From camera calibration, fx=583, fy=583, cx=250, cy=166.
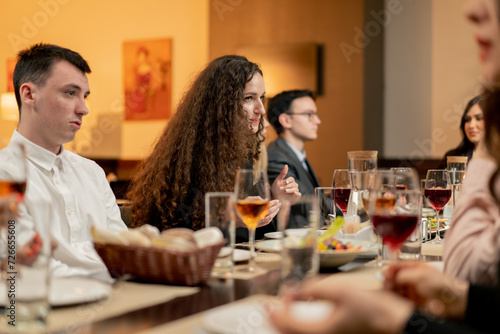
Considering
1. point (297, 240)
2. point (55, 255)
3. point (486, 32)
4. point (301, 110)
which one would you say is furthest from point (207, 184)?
point (301, 110)

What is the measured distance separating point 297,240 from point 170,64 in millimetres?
6214

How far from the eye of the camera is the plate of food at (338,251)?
54.9 inches

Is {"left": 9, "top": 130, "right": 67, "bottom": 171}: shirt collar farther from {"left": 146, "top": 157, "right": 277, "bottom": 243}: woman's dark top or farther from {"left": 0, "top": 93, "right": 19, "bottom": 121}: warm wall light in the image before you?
{"left": 0, "top": 93, "right": 19, "bottom": 121}: warm wall light

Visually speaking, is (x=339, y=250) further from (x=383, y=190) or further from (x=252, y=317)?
(x=252, y=317)

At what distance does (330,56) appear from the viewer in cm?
578

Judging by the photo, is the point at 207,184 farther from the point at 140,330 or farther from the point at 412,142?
the point at 412,142

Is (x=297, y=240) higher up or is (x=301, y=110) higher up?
(x=301, y=110)

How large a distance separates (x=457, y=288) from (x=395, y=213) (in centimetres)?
28

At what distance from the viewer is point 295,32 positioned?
5.99 meters

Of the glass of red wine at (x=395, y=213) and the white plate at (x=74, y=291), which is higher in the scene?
the glass of red wine at (x=395, y=213)

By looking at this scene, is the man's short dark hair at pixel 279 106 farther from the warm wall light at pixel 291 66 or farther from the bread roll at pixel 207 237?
the bread roll at pixel 207 237

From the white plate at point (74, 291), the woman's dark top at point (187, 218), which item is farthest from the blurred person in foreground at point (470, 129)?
the white plate at point (74, 291)

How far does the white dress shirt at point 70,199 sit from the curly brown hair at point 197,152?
0.56 feet

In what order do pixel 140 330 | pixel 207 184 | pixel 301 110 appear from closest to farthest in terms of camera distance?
1. pixel 140 330
2. pixel 207 184
3. pixel 301 110
